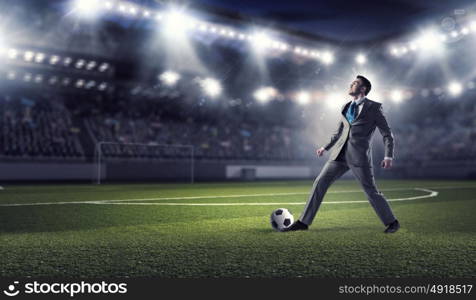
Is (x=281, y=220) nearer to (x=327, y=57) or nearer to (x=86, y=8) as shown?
(x=86, y=8)

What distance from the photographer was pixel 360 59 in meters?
29.1

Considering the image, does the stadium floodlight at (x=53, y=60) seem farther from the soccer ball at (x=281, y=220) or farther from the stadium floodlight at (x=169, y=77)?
the soccer ball at (x=281, y=220)

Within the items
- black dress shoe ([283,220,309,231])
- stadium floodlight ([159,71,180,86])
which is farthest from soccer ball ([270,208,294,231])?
stadium floodlight ([159,71,180,86])

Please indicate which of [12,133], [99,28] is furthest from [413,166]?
[12,133]

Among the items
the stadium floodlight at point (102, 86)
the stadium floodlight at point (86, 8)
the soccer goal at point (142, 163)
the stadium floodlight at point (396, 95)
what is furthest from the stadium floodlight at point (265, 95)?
the stadium floodlight at point (86, 8)

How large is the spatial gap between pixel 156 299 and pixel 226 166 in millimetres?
30392

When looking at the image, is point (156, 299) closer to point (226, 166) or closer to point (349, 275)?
point (349, 275)

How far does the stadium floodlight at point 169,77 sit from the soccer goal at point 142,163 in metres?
4.30

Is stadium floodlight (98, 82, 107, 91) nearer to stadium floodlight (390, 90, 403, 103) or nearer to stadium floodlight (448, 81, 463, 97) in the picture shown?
stadium floodlight (390, 90, 403, 103)

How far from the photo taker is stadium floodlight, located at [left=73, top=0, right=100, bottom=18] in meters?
20.3

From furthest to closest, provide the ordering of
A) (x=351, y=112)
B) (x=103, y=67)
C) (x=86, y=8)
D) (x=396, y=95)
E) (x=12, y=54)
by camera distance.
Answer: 1. (x=396, y=95)
2. (x=103, y=67)
3. (x=12, y=54)
4. (x=86, y=8)
5. (x=351, y=112)

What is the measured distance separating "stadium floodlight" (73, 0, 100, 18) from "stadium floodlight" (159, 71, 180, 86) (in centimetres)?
564

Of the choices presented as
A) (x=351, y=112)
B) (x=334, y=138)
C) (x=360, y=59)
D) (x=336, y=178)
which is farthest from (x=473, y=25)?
(x=336, y=178)

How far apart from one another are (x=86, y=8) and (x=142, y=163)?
39.8 ft
